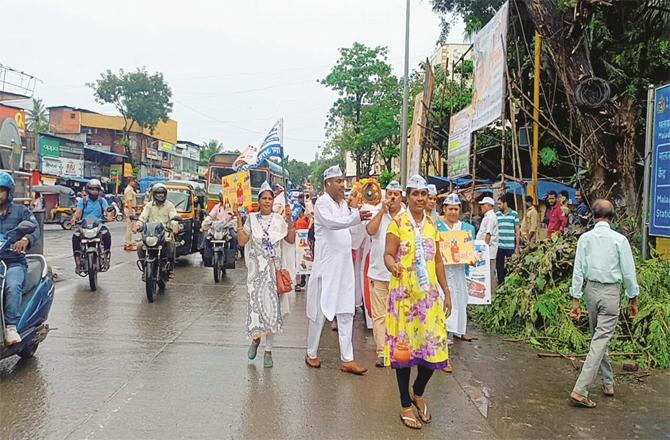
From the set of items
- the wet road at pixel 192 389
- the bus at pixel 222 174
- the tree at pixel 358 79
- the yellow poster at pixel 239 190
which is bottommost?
the wet road at pixel 192 389

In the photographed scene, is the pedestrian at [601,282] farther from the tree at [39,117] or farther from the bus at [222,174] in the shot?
the tree at [39,117]

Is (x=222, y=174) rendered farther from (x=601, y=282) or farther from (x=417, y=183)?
(x=601, y=282)

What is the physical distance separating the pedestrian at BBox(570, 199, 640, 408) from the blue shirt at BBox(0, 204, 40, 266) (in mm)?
4925

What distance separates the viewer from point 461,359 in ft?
20.9

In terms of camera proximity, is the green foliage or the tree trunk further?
the tree trunk

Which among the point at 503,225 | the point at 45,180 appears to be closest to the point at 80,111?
the point at 45,180

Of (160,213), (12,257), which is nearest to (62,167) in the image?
(160,213)

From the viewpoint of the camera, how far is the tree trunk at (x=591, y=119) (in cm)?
870

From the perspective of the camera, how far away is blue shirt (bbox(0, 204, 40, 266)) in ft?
17.1

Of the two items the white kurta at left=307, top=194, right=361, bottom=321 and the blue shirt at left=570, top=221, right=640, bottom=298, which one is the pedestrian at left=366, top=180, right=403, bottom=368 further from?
the blue shirt at left=570, top=221, right=640, bottom=298

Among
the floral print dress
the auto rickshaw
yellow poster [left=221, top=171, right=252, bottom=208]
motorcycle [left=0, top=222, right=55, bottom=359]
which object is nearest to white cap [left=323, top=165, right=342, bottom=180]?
yellow poster [left=221, top=171, right=252, bottom=208]

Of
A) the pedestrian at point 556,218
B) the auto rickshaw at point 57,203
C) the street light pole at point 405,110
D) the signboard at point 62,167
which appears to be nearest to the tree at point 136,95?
the signboard at point 62,167

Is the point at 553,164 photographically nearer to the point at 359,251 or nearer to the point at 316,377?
the point at 359,251

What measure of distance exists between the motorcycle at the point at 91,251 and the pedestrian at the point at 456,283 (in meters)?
5.91
